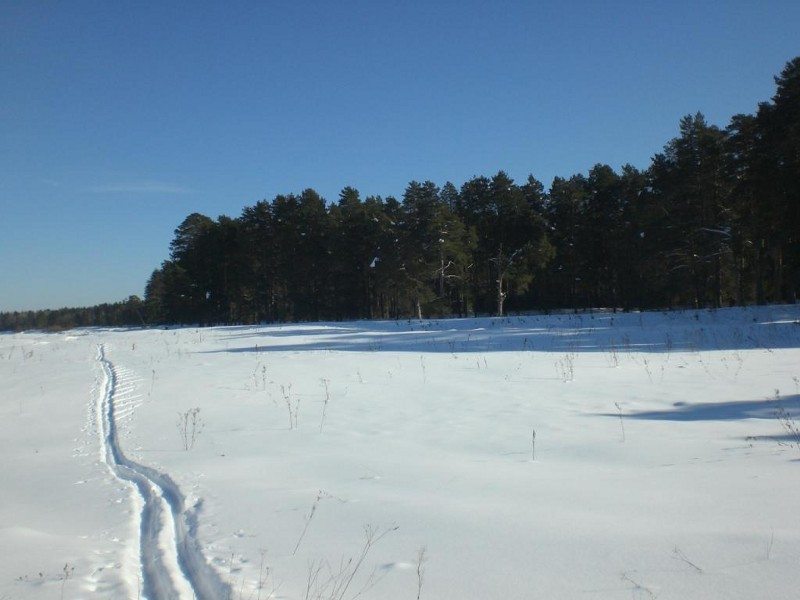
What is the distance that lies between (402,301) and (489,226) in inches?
342

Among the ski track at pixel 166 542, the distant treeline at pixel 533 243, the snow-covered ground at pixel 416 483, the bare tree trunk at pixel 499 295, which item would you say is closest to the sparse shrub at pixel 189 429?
the snow-covered ground at pixel 416 483

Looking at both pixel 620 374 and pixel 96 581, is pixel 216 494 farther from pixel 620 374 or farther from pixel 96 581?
pixel 620 374

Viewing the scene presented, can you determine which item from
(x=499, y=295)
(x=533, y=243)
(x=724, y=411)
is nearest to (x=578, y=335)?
(x=724, y=411)

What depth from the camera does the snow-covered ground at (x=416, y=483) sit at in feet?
9.20

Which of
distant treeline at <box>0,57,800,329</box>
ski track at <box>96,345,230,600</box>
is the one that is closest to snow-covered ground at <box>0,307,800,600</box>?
ski track at <box>96,345,230,600</box>

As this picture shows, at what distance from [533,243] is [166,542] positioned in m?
38.3

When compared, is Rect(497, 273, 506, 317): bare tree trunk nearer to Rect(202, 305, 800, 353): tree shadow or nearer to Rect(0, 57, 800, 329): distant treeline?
Rect(0, 57, 800, 329): distant treeline

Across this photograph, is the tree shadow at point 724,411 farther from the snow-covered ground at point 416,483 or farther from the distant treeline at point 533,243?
the distant treeline at point 533,243

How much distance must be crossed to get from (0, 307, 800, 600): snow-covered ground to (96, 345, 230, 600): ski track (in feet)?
0.06

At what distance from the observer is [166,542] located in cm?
342

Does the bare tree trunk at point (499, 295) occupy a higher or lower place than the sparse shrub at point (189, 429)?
higher

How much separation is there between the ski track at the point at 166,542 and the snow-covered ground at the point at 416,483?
0.7 inches

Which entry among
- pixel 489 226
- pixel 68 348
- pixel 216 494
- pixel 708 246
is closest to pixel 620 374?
pixel 216 494

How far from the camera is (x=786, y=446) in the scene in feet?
16.1
